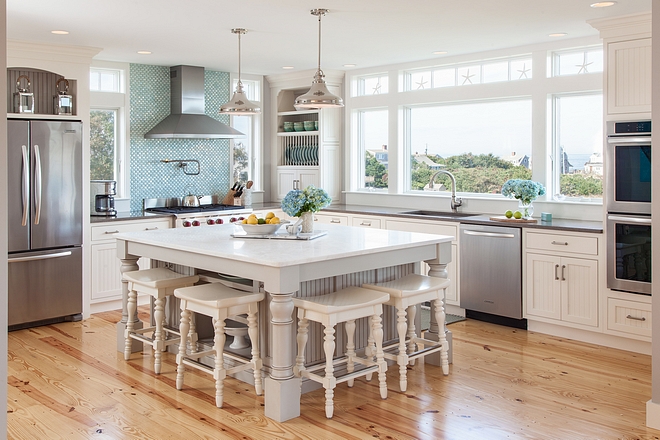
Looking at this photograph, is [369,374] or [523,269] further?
[523,269]

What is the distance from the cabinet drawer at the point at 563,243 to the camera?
501 cm

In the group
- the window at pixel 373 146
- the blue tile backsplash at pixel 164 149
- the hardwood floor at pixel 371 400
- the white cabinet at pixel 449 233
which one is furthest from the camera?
the window at pixel 373 146

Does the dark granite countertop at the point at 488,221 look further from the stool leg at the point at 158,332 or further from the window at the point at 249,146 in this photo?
the stool leg at the point at 158,332

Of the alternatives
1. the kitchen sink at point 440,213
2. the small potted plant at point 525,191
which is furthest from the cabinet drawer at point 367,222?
the small potted plant at point 525,191

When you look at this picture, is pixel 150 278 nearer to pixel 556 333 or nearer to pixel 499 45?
pixel 556 333

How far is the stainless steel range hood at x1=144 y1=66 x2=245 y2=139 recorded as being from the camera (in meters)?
6.84

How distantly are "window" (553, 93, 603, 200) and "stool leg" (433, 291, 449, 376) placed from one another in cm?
224

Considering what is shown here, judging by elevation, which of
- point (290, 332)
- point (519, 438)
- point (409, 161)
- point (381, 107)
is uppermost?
point (381, 107)

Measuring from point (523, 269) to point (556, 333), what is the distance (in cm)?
57

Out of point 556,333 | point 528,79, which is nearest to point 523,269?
point 556,333

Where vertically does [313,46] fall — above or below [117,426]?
above

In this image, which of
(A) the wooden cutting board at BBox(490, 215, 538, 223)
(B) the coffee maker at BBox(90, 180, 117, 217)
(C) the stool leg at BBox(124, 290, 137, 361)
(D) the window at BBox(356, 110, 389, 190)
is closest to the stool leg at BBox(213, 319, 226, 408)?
(C) the stool leg at BBox(124, 290, 137, 361)

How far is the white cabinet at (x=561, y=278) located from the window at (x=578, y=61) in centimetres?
151

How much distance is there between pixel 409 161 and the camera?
719 centimetres
